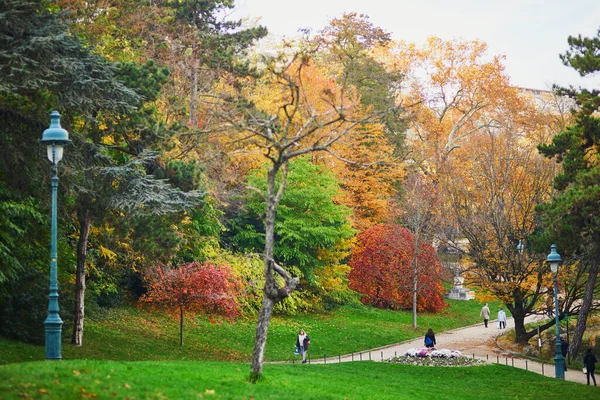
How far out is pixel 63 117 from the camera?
23375 millimetres

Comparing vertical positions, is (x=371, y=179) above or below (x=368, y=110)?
below

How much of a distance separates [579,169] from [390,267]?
21.8 meters

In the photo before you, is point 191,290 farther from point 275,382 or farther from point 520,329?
point 520,329

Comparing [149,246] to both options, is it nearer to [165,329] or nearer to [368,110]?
[165,329]

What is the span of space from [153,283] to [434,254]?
24.2 meters

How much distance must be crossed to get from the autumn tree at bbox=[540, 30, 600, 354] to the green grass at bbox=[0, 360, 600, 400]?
5.52 m

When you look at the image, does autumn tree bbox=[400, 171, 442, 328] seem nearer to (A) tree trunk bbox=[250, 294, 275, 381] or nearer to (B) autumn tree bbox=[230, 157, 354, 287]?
(B) autumn tree bbox=[230, 157, 354, 287]

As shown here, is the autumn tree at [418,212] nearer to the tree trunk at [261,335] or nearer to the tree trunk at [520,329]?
the tree trunk at [520,329]

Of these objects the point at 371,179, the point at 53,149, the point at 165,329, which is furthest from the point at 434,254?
the point at 53,149

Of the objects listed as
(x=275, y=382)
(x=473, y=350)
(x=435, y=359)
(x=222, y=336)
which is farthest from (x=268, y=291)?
(x=473, y=350)

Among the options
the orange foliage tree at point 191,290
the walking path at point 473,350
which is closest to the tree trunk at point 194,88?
the orange foliage tree at point 191,290

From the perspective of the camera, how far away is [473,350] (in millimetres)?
37625

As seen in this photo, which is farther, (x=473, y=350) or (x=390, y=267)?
(x=390, y=267)

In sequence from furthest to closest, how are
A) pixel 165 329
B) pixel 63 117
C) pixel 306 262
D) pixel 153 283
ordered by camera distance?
pixel 306 262 < pixel 165 329 < pixel 153 283 < pixel 63 117
